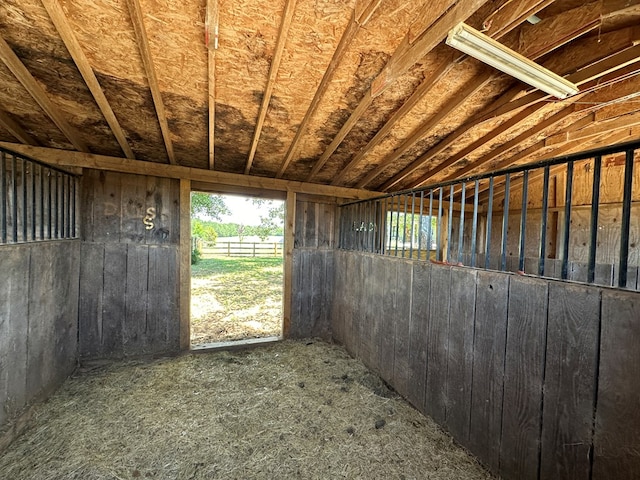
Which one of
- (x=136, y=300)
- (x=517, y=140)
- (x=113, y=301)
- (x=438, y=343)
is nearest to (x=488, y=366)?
(x=438, y=343)

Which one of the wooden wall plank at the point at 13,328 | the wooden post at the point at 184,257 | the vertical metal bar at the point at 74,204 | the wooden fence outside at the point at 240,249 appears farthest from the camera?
the wooden fence outside at the point at 240,249

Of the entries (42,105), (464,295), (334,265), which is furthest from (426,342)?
(42,105)

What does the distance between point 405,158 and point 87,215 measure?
3.58m

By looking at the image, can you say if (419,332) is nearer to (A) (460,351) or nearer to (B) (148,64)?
(A) (460,351)

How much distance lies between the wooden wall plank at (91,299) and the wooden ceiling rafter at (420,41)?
3047mm

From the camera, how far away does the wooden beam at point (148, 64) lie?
1.30 metres

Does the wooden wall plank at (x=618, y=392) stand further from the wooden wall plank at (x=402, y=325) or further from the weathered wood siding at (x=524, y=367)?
the wooden wall plank at (x=402, y=325)

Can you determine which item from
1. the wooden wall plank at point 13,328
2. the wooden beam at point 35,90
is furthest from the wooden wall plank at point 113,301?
the wooden beam at point 35,90

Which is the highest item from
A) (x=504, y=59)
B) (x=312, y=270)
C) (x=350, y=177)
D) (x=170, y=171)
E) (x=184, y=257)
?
(x=504, y=59)

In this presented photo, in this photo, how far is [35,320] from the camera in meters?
1.91

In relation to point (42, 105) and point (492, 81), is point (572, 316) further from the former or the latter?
point (42, 105)

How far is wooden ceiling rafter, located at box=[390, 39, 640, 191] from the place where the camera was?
59.4 inches

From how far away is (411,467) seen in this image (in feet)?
5.11

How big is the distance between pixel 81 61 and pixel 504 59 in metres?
2.50
